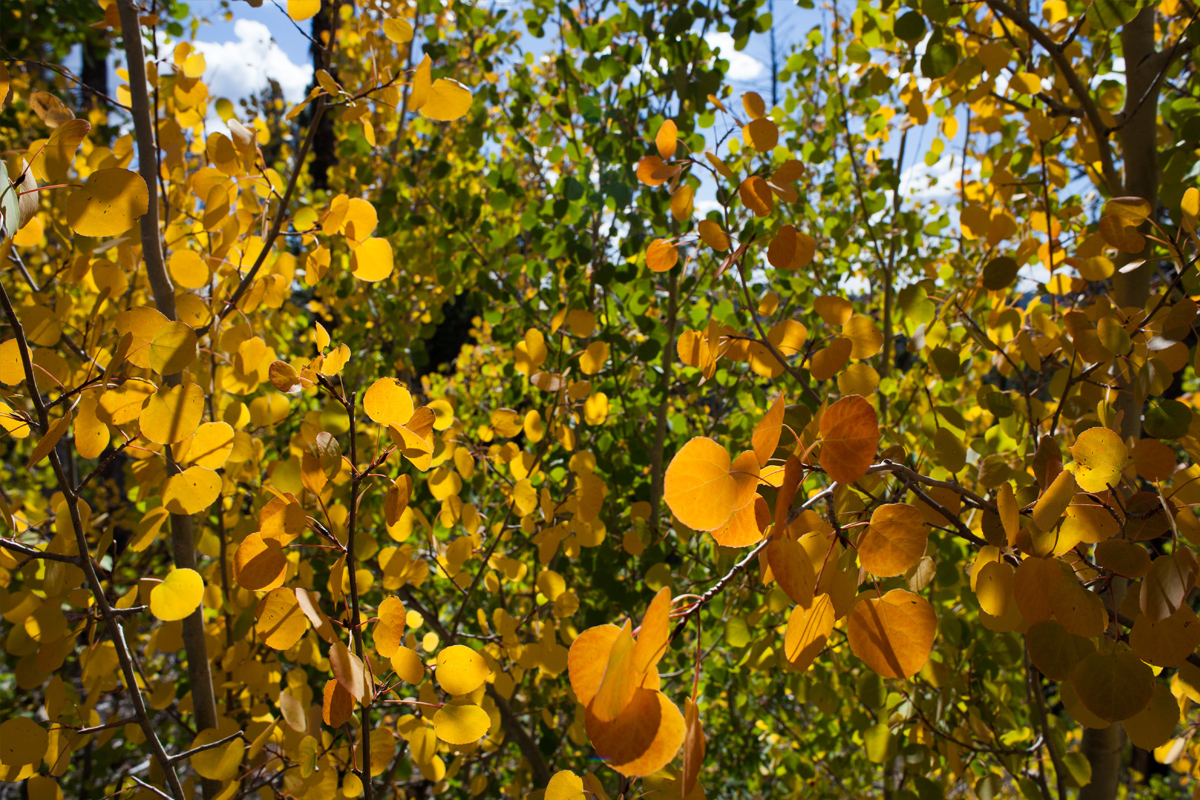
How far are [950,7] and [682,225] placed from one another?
2.59ft

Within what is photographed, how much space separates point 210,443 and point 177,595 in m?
0.16

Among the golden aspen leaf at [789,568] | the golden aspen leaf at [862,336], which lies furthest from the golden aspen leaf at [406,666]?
the golden aspen leaf at [862,336]

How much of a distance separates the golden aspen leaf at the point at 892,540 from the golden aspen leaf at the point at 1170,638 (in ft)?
0.61

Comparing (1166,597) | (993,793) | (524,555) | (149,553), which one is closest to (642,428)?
(524,555)

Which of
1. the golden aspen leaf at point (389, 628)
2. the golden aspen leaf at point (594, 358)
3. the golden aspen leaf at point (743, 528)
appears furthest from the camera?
the golden aspen leaf at point (594, 358)

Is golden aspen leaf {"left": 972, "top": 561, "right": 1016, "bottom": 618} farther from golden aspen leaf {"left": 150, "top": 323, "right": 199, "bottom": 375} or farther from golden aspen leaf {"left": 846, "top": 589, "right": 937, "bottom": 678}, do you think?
golden aspen leaf {"left": 150, "top": 323, "right": 199, "bottom": 375}

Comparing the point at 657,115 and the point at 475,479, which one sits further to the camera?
the point at 657,115

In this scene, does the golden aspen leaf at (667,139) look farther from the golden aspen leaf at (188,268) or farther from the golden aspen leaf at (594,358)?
the golden aspen leaf at (188,268)

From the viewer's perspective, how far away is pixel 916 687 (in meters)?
1.14

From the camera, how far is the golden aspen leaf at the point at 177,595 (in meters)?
0.64

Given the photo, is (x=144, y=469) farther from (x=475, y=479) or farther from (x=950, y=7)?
(x=950, y=7)

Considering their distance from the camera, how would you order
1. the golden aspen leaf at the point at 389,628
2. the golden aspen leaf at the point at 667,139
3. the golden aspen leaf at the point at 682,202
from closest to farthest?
the golden aspen leaf at the point at 389,628, the golden aspen leaf at the point at 667,139, the golden aspen leaf at the point at 682,202

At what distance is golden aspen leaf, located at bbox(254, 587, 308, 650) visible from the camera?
63 centimetres

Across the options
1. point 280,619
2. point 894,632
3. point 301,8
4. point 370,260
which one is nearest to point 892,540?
point 894,632
